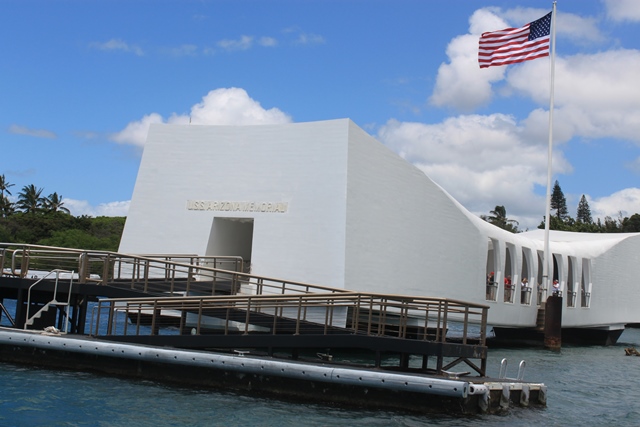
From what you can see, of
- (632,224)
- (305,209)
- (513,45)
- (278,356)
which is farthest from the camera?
(632,224)

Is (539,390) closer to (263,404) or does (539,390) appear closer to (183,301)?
(263,404)

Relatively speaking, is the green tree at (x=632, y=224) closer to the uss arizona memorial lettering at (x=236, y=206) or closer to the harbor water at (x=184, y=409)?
the uss arizona memorial lettering at (x=236, y=206)

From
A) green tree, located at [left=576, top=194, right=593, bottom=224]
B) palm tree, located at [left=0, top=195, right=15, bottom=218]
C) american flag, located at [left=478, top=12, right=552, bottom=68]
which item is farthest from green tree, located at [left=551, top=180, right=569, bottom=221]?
american flag, located at [left=478, top=12, right=552, bottom=68]

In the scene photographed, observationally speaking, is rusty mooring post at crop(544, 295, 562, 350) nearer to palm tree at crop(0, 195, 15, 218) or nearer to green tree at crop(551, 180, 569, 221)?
palm tree at crop(0, 195, 15, 218)

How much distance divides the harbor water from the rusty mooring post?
1278 centimetres

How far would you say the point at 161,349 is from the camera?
46.6ft

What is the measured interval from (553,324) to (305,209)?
12.5 m

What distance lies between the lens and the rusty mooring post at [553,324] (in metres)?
29.6

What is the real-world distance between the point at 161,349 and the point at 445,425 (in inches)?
210

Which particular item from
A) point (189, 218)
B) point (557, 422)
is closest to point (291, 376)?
point (557, 422)

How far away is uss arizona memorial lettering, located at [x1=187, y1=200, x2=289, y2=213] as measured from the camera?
885 inches

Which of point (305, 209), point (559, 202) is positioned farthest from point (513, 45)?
point (559, 202)

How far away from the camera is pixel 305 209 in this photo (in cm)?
2211

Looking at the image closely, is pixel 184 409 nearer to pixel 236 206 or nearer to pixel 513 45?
pixel 236 206
